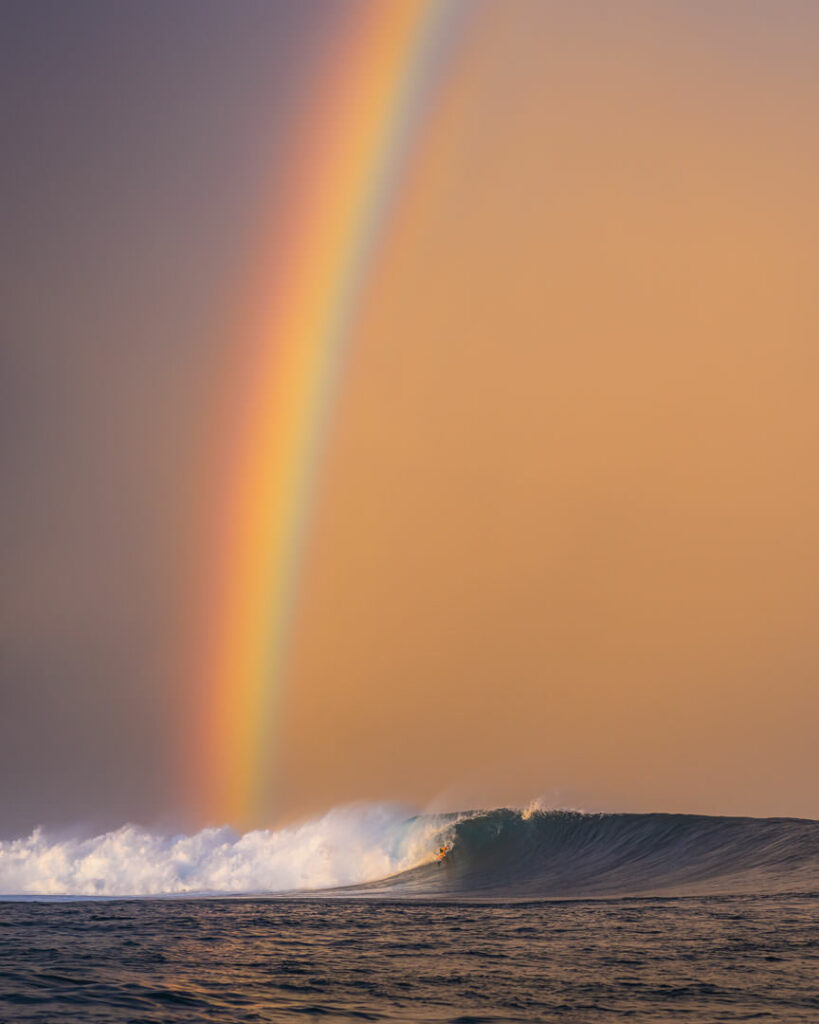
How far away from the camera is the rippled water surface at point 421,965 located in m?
8.49

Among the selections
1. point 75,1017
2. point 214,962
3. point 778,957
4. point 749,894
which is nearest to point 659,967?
point 778,957

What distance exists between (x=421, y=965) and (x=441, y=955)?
2.96 feet

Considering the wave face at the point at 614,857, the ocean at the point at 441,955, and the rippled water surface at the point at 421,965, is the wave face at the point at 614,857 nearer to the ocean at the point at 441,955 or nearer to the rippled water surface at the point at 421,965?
the ocean at the point at 441,955

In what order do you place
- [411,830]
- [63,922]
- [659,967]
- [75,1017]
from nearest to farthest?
[75,1017] → [659,967] → [63,922] → [411,830]

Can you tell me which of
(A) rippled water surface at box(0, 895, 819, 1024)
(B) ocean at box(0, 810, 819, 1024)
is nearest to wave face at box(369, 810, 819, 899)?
(B) ocean at box(0, 810, 819, 1024)

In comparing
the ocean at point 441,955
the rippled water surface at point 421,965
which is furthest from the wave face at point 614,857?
the rippled water surface at point 421,965

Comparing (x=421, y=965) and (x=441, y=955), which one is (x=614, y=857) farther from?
(x=421, y=965)

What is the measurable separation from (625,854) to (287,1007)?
2396 cm

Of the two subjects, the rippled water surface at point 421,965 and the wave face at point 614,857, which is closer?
the rippled water surface at point 421,965

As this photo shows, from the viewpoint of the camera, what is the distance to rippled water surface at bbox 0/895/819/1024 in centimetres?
849

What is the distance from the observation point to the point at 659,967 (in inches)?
414

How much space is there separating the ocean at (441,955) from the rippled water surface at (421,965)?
3 cm

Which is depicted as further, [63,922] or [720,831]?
[720,831]

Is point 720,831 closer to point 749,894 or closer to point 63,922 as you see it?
point 749,894
